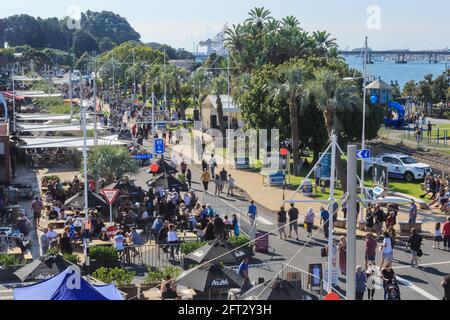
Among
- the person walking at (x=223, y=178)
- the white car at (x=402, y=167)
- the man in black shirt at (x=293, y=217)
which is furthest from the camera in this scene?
the white car at (x=402, y=167)

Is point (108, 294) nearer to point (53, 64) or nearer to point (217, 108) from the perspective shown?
point (217, 108)

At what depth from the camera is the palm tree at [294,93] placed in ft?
129

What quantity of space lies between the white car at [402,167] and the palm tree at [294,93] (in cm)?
444

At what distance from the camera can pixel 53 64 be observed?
182000mm

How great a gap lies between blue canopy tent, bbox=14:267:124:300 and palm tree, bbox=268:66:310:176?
85.1 feet

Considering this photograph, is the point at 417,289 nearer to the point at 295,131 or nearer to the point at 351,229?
the point at 351,229

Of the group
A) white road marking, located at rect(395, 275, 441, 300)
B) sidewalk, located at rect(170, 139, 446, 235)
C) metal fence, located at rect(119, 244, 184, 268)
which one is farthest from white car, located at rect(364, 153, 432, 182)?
metal fence, located at rect(119, 244, 184, 268)

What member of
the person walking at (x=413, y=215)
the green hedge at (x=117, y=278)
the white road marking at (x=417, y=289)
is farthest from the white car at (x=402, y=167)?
the green hedge at (x=117, y=278)

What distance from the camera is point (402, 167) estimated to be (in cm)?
4019

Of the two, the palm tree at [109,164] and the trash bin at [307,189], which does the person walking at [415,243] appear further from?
the palm tree at [109,164]

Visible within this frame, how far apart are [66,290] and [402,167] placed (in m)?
29.8

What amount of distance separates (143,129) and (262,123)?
1589 cm

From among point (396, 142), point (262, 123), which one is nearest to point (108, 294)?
point (262, 123)
